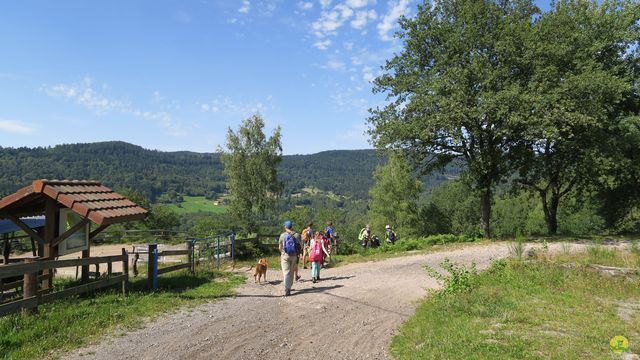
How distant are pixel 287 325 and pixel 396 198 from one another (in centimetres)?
4022

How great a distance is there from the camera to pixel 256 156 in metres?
41.3

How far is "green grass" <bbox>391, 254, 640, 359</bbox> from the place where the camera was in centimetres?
625

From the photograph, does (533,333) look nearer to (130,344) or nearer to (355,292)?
(355,292)

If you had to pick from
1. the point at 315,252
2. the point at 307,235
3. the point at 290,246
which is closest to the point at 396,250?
the point at 307,235

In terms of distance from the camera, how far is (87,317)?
336 inches

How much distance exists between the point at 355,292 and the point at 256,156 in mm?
30844

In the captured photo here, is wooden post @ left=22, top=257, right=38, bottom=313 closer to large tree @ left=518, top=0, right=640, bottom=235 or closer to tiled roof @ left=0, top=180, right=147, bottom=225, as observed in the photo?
tiled roof @ left=0, top=180, right=147, bottom=225

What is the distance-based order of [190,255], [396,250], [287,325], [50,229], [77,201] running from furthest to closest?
[396,250]
[190,255]
[50,229]
[77,201]
[287,325]

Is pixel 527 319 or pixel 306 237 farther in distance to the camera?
pixel 306 237

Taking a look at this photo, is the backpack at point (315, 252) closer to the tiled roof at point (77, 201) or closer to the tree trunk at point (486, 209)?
the tiled roof at point (77, 201)

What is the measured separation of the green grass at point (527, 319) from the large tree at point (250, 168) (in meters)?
31.3

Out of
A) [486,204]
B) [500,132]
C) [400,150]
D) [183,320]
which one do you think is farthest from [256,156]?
[183,320]

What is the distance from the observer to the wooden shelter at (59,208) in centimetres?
1036

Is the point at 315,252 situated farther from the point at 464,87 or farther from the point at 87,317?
the point at 464,87
